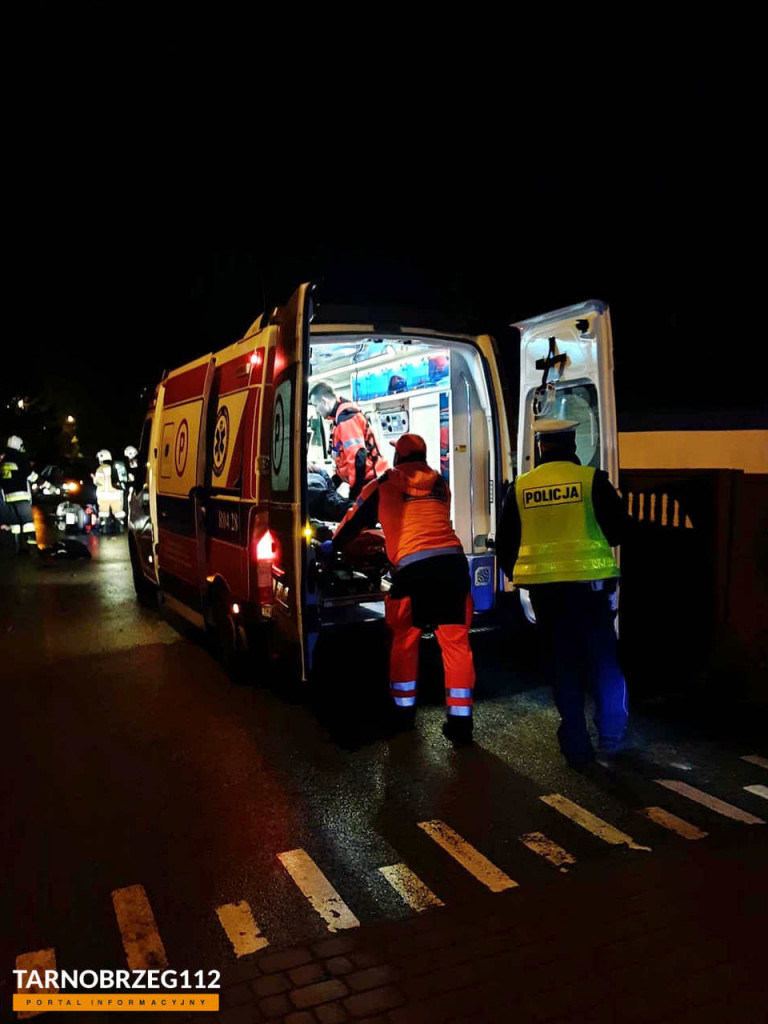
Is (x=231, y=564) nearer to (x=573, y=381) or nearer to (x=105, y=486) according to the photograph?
(x=573, y=381)

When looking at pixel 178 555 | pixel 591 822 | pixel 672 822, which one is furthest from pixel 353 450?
pixel 672 822

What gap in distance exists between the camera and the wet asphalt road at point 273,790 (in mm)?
3352

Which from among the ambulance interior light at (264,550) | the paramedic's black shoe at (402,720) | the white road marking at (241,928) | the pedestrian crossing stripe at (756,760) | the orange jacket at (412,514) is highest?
the orange jacket at (412,514)

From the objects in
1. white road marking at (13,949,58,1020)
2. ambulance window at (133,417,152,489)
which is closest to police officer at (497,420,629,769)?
white road marking at (13,949,58,1020)

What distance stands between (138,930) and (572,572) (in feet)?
8.82

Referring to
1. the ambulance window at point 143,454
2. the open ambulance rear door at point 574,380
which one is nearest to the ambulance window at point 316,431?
the ambulance window at point 143,454

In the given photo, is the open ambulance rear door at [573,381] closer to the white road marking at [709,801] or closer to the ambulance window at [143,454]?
the white road marking at [709,801]

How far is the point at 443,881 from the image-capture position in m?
3.45

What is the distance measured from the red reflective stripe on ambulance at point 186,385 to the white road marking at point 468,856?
4252mm

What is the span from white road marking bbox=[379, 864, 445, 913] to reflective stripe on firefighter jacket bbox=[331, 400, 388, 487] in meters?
4.63

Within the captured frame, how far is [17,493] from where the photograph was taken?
50.6 feet

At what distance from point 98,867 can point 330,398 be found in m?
5.87

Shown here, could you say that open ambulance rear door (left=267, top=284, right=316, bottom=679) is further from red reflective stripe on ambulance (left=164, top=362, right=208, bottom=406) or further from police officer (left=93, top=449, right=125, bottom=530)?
police officer (left=93, top=449, right=125, bottom=530)

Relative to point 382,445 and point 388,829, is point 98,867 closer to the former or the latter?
point 388,829
